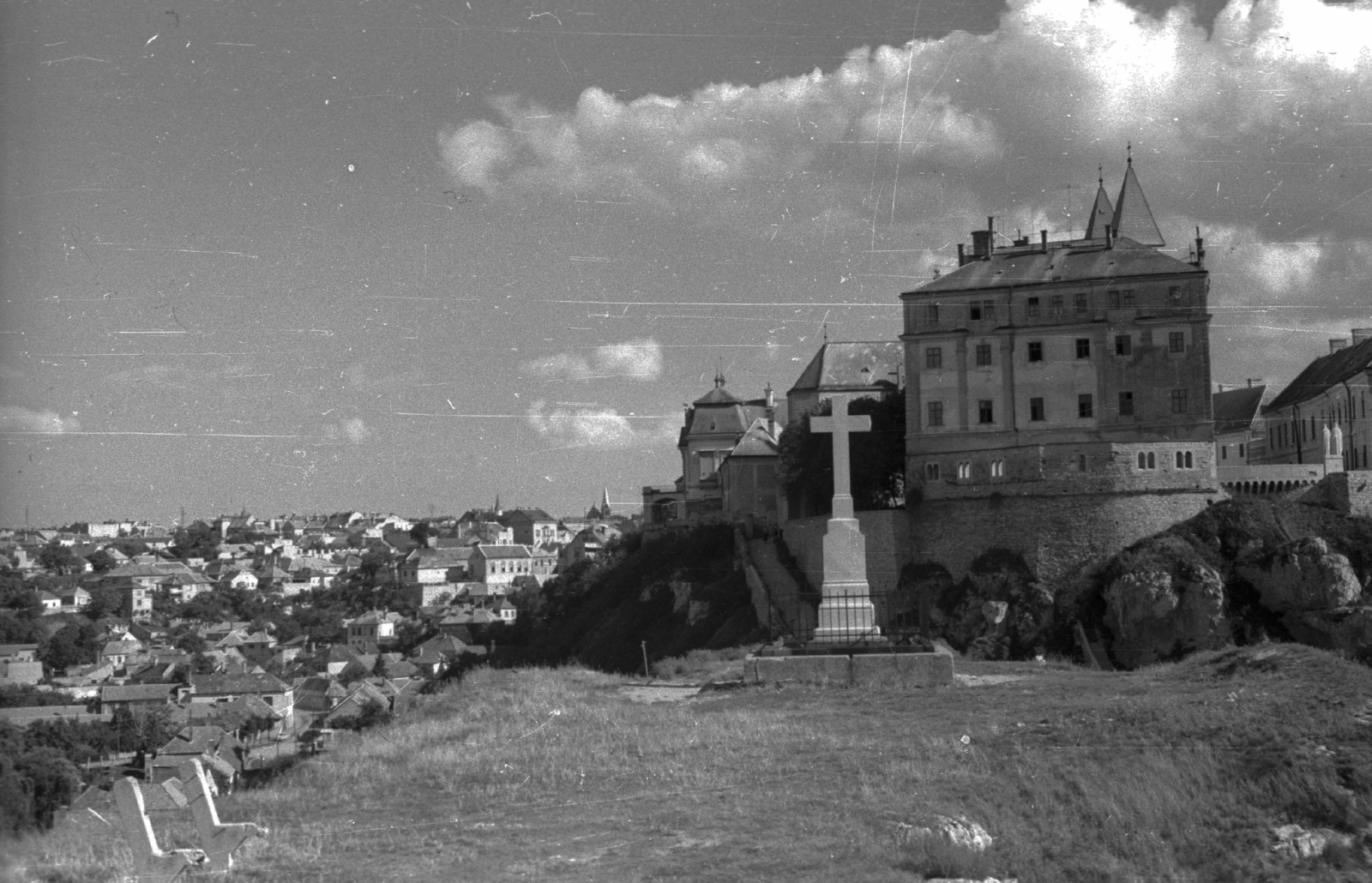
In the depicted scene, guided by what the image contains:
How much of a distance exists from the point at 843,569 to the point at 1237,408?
5785 centimetres

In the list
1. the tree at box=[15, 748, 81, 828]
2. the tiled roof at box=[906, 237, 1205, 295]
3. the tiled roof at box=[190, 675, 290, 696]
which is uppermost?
the tiled roof at box=[906, 237, 1205, 295]

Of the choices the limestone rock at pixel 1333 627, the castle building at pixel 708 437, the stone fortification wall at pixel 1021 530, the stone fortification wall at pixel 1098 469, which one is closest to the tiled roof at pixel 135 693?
the castle building at pixel 708 437

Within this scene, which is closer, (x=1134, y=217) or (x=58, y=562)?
(x=1134, y=217)

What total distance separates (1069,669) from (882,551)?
2140cm

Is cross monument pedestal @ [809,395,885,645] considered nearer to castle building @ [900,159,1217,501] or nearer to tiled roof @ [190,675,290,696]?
castle building @ [900,159,1217,501]

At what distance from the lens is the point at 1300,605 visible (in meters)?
42.1

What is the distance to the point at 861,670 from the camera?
22188 millimetres

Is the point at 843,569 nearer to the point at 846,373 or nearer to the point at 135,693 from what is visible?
the point at 846,373

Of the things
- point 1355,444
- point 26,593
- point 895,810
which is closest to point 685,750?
point 895,810

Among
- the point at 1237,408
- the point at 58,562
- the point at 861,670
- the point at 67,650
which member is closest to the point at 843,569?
the point at 861,670

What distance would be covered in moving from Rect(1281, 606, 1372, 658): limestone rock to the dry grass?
937 inches

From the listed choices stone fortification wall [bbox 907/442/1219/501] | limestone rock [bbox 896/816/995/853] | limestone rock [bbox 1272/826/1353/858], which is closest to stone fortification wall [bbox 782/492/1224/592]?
stone fortification wall [bbox 907/442/1219/501]

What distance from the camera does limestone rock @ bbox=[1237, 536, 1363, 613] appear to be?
41.7 meters

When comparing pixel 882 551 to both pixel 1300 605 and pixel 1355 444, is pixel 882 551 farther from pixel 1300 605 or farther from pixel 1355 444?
pixel 1355 444
